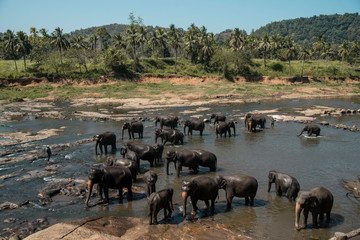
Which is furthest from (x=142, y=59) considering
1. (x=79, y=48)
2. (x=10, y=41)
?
(x=10, y=41)

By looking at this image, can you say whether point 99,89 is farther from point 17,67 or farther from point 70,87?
point 17,67

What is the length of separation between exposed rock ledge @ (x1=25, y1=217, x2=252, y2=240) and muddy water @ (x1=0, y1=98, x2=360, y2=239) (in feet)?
1.89

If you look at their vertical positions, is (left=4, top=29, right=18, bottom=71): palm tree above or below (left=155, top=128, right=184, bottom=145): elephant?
above

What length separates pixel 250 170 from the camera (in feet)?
56.7

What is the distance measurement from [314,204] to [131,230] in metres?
6.01

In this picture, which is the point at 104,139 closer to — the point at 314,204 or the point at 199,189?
the point at 199,189

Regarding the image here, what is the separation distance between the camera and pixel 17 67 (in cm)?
7456

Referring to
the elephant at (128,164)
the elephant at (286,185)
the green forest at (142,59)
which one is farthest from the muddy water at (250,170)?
the green forest at (142,59)

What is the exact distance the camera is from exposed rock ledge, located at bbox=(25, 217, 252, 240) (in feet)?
32.6

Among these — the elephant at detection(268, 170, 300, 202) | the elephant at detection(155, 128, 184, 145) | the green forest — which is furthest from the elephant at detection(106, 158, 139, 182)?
the green forest

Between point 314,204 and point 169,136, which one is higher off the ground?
point 314,204

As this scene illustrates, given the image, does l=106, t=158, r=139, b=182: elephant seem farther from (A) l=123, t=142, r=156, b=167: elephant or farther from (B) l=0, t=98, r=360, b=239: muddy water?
(A) l=123, t=142, r=156, b=167: elephant

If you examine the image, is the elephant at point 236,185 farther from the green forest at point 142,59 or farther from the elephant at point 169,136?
the green forest at point 142,59

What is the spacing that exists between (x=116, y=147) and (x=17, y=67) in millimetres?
63357
